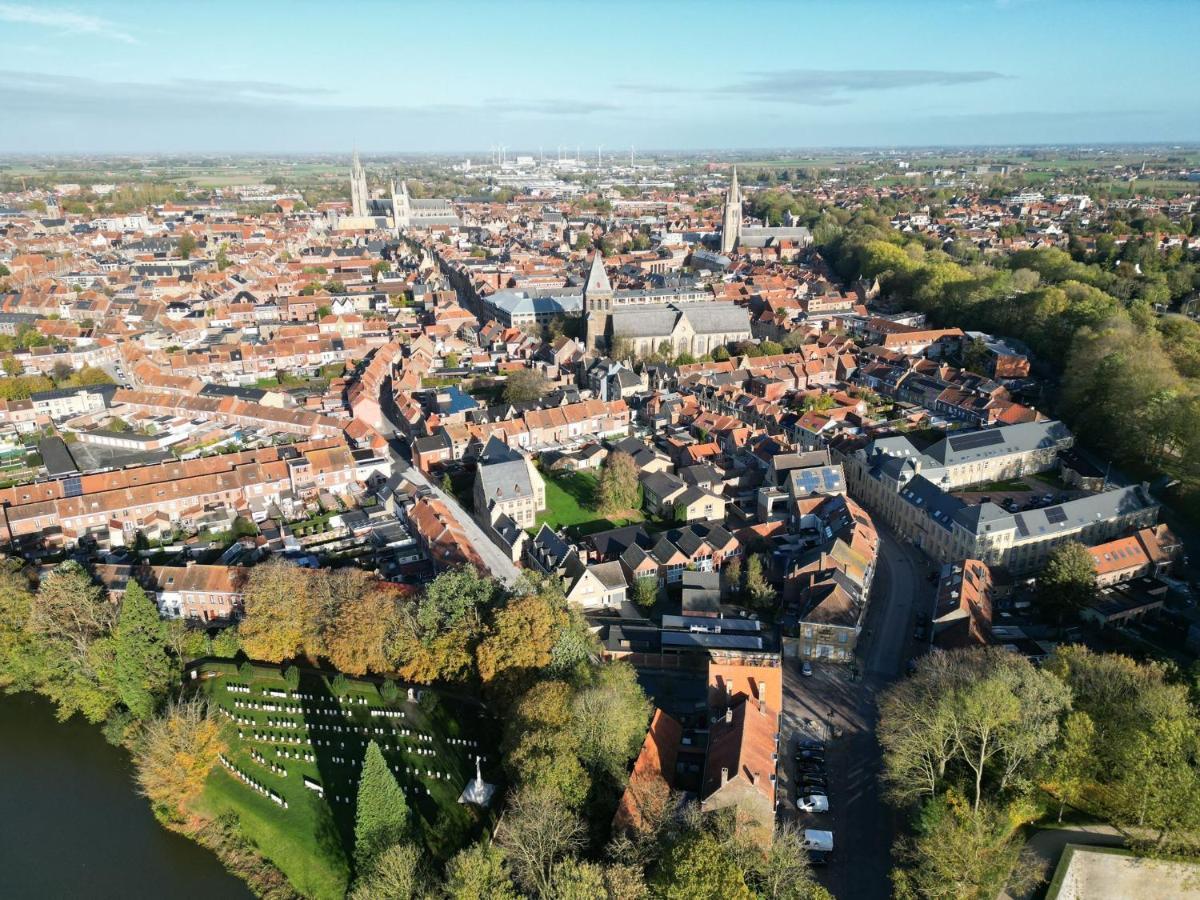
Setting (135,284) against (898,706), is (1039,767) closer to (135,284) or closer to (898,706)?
(898,706)

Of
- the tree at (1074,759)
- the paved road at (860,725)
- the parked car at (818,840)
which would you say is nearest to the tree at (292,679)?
the paved road at (860,725)

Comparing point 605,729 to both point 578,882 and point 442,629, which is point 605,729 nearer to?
point 578,882

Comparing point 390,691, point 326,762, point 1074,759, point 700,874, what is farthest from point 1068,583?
point 326,762

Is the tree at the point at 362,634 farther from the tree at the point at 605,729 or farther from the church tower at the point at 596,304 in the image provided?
the church tower at the point at 596,304

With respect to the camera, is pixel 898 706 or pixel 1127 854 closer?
pixel 1127 854

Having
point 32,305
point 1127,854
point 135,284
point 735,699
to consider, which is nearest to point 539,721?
point 735,699

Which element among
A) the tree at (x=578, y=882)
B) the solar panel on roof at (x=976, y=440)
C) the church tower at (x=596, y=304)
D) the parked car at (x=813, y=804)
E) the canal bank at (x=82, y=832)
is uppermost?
the church tower at (x=596, y=304)

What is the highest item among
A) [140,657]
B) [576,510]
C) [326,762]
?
[140,657]
